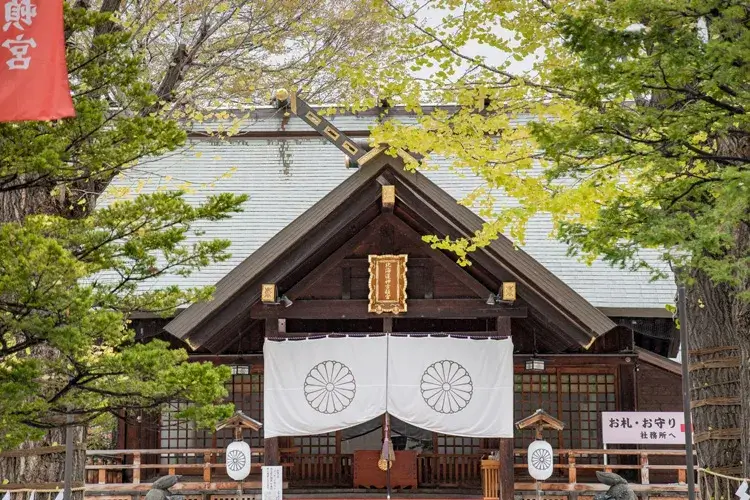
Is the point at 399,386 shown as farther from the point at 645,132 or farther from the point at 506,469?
the point at 645,132

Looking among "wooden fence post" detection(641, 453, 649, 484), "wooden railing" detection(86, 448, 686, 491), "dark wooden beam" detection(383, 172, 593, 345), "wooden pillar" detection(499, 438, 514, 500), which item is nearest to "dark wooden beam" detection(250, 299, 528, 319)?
"dark wooden beam" detection(383, 172, 593, 345)

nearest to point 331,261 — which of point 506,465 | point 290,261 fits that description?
point 290,261

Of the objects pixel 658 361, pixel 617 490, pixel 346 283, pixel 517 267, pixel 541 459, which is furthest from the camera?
pixel 658 361

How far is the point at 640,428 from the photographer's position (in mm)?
16891

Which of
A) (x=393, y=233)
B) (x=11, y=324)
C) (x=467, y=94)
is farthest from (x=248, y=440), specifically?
(x=11, y=324)

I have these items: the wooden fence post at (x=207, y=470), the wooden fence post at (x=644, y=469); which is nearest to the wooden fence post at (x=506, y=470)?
the wooden fence post at (x=644, y=469)

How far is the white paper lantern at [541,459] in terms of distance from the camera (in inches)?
615

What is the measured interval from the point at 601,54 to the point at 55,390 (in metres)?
5.76

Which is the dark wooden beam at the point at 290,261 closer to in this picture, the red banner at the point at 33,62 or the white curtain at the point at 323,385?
the white curtain at the point at 323,385

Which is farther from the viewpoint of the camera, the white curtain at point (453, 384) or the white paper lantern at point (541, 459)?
the white curtain at point (453, 384)

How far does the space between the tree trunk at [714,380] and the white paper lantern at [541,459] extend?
4.13 metres

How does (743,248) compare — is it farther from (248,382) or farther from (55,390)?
(248,382)

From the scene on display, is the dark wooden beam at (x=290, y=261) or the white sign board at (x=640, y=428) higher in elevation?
the dark wooden beam at (x=290, y=261)

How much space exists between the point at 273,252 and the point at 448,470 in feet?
17.4
